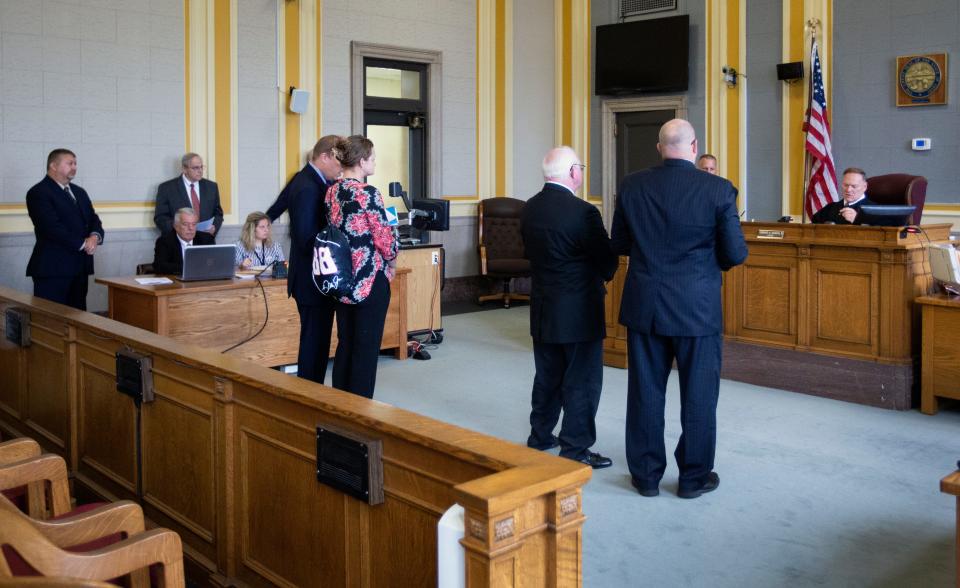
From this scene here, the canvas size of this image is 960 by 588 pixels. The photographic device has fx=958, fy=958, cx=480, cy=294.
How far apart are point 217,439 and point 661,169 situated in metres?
2.06

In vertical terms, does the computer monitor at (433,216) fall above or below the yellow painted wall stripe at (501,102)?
below

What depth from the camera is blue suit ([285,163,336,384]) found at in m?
4.13

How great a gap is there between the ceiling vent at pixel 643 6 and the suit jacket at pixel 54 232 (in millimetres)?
6008

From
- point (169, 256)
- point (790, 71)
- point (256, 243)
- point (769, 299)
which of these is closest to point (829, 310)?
point (769, 299)

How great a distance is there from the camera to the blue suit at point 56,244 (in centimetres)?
614

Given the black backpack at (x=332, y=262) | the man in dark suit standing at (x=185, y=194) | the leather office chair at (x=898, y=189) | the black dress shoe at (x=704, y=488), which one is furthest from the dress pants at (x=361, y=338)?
the leather office chair at (x=898, y=189)

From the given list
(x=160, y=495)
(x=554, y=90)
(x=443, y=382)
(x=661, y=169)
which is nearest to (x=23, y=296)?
(x=160, y=495)

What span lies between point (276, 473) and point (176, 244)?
4113 mm

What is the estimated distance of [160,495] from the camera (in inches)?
125

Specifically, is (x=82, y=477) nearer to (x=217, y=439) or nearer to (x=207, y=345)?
(x=217, y=439)

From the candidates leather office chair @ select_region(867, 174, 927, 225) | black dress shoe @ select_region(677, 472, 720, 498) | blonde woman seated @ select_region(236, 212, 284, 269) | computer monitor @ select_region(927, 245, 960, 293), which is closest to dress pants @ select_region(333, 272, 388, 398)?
black dress shoe @ select_region(677, 472, 720, 498)

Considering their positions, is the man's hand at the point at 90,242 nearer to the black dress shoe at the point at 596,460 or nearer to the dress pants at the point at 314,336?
the dress pants at the point at 314,336

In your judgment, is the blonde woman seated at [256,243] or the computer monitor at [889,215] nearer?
the computer monitor at [889,215]

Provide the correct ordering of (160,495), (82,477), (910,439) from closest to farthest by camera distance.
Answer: (160,495) → (82,477) → (910,439)
